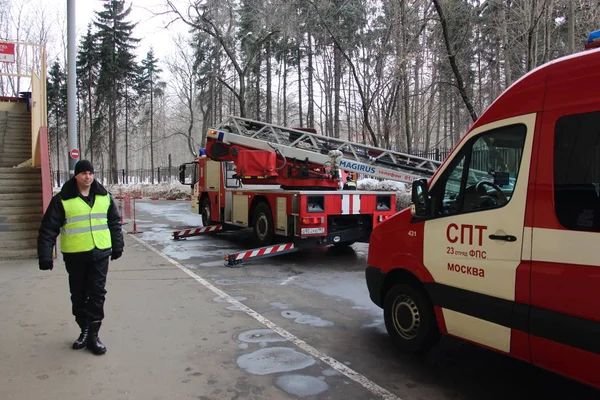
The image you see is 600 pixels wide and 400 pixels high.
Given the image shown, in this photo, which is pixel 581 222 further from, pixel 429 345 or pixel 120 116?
pixel 120 116

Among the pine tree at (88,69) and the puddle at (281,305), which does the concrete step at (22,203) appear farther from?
the pine tree at (88,69)

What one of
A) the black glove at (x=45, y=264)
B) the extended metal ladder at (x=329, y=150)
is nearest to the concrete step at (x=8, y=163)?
the extended metal ladder at (x=329, y=150)

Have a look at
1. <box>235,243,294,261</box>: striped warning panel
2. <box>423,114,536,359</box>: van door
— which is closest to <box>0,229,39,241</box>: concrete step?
<box>235,243,294,261</box>: striped warning panel

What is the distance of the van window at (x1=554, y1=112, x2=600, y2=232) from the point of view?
8.88ft

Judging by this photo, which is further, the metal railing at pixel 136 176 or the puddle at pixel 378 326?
the metal railing at pixel 136 176

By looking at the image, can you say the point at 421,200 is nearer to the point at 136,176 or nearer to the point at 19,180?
the point at 19,180

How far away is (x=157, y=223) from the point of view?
15961 mm

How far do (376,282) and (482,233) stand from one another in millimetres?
1489

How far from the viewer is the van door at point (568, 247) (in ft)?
8.70

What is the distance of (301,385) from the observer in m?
3.60

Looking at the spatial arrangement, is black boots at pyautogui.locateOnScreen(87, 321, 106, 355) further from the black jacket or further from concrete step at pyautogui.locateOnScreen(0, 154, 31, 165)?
concrete step at pyautogui.locateOnScreen(0, 154, 31, 165)

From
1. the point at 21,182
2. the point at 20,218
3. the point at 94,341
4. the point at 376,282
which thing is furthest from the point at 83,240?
the point at 21,182

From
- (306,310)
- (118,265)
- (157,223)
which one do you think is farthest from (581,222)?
(157,223)

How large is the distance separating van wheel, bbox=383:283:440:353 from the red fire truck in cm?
1
